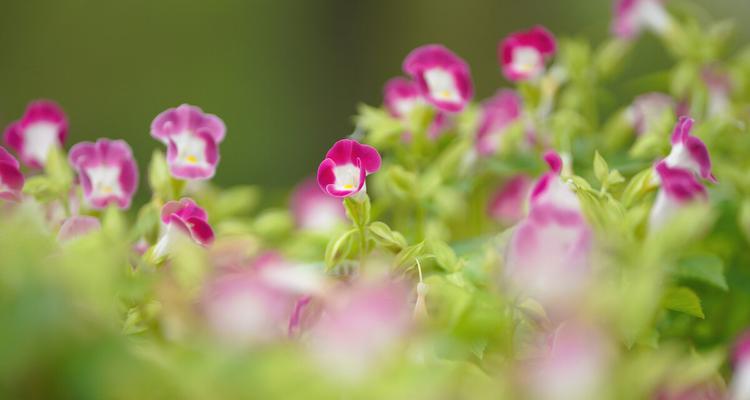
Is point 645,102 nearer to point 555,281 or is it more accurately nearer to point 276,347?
point 555,281

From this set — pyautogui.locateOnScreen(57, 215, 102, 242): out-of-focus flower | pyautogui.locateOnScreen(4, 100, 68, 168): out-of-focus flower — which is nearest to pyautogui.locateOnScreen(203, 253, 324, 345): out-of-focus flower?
pyautogui.locateOnScreen(57, 215, 102, 242): out-of-focus flower

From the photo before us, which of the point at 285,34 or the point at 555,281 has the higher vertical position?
the point at 555,281

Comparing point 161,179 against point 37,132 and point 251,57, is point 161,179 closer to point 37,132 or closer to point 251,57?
point 37,132

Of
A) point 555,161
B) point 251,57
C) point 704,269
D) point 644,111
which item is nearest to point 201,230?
point 555,161

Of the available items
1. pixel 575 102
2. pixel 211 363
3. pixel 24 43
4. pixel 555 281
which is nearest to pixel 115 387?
pixel 211 363

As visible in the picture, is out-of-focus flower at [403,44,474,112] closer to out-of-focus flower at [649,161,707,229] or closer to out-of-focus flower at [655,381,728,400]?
out-of-focus flower at [649,161,707,229]

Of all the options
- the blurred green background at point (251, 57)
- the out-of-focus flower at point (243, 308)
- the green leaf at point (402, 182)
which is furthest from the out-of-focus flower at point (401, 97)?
the blurred green background at point (251, 57)
